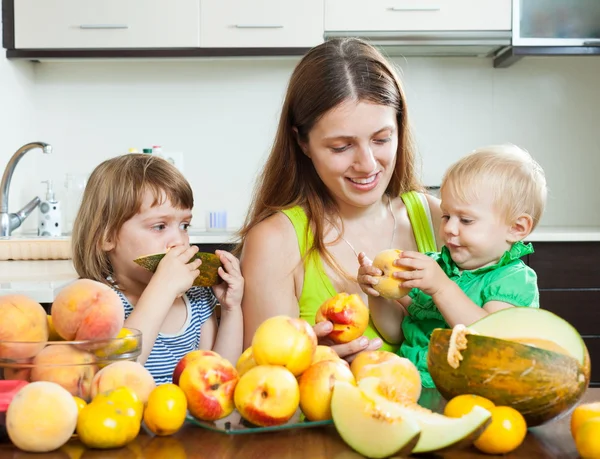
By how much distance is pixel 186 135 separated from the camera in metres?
3.72

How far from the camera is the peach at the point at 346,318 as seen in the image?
1122mm

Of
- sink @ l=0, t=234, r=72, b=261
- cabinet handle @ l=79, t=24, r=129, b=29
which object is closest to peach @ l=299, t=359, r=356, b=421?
sink @ l=0, t=234, r=72, b=261

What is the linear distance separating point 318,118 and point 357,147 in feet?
0.37

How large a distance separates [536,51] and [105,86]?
1.97m

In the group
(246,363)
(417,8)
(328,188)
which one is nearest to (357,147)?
(328,188)

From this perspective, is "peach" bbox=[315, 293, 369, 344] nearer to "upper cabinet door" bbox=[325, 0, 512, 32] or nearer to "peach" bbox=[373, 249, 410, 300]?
"peach" bbox=[373, 249, 410, 300]

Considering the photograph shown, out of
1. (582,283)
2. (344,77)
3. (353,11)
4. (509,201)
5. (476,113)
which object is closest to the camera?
(509,201)

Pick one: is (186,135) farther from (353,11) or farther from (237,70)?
(353,11)

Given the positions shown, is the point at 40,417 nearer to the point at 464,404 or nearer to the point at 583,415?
the point at 464,404

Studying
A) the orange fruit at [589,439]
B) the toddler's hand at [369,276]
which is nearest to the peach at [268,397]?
the orange fruit at [589,439]

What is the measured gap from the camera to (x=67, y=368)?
792 millimetres

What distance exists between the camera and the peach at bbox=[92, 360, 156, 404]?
801 millimetres

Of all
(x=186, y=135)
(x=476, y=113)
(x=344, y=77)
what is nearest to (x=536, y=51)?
(x=476, y=113)

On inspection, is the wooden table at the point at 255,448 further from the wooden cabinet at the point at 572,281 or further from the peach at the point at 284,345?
the wooden cabinet at the point at 572,281
